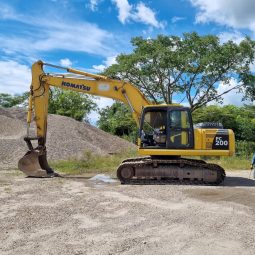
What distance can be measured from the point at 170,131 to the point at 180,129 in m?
0.31

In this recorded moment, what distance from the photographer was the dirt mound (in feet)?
66.4

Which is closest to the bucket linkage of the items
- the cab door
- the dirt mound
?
the dirt mound

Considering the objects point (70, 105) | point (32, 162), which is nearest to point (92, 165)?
point (32, 162)

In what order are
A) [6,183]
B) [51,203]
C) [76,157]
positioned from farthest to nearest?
[76,157] → [6,183] → [51,203]

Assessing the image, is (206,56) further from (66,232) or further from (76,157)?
(66,232)

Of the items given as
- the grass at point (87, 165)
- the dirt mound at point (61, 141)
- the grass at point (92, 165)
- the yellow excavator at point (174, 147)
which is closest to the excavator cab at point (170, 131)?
the yellow excavator at point (174, 147)

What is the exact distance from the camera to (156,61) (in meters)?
30.8

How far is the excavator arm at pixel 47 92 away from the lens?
1400cm

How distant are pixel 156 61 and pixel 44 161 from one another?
18129mm

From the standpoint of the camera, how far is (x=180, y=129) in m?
12.8

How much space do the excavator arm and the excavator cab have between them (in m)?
1.11

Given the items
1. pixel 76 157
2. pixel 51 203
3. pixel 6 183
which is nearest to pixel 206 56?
pixel 76 157

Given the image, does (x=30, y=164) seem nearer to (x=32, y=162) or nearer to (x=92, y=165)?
(x=32, y=162)

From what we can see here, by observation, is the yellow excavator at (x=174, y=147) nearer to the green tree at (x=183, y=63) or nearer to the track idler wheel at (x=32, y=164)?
the track idler wheel at (x=32, y=164)
